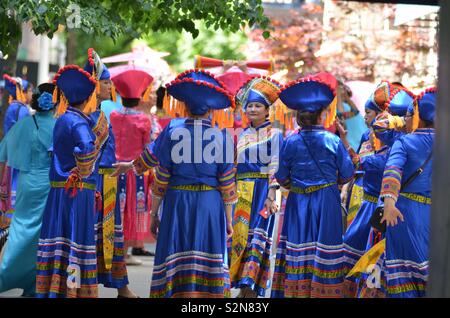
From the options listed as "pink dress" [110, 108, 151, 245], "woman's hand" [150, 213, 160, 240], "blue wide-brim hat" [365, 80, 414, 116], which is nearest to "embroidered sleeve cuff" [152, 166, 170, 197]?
"woman's hand" [150, 213, 160, 240]

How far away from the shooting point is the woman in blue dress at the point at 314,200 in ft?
32.4

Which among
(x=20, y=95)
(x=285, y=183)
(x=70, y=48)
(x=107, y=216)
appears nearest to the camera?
(x=285, y=183)

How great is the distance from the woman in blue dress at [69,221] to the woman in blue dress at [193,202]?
0.68m

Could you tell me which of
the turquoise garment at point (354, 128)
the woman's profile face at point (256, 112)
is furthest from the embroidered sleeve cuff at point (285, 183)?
the turquoise garment at point (354, 128)

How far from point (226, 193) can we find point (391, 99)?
1.96 meters

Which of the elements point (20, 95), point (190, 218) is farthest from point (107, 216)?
point (20, 95)

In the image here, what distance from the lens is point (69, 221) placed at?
9.69 m

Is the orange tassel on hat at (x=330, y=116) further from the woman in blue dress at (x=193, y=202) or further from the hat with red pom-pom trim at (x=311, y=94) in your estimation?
the woman in blue dress at (x=193, y=202)

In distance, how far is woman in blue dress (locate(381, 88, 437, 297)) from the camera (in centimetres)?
885

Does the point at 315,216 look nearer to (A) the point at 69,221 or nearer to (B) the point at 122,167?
(B) the point at 122,167

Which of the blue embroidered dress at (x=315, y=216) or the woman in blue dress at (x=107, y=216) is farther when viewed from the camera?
the woman in blue dress at (x=107, y=216)

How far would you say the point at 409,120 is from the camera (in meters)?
9.19
